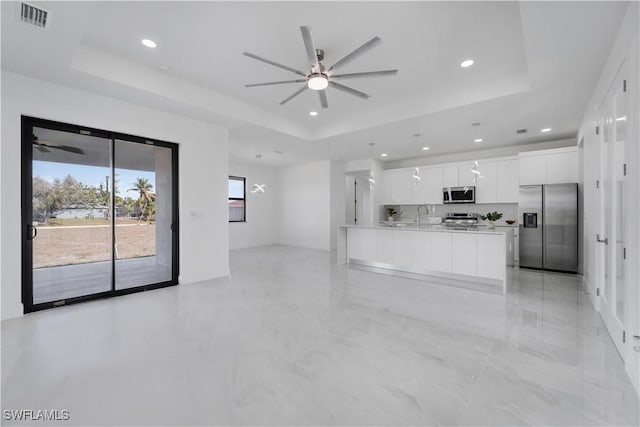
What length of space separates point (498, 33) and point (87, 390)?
4.65 meters

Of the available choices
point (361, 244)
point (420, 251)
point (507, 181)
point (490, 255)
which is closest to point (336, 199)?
point (361, 244)

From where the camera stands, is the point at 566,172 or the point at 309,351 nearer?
the point at 309,351

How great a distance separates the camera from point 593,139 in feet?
11.4

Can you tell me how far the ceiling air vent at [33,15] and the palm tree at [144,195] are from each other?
87.7 inches

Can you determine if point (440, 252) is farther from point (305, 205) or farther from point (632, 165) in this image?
point (305, 205)

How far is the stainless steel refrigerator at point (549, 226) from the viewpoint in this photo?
17.1 feet

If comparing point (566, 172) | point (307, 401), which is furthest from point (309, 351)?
point (566, 172)

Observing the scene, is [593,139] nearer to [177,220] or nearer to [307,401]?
[307,401]

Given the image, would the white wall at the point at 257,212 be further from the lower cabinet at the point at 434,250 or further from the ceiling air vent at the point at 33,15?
the ceiling air vent at the point at 33,15

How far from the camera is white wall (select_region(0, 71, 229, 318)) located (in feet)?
10.0

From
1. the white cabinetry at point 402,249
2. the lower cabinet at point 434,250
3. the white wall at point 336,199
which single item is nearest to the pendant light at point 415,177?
the white wall at point 336,199

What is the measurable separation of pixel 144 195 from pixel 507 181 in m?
7.48

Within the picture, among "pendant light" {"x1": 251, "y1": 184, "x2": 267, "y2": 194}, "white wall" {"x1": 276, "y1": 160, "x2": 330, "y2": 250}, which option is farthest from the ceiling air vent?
"pendant light" {"x1": 251, "y1": 184, "x2": 267, "y2": 194}

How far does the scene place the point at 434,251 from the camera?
4.73 metres
